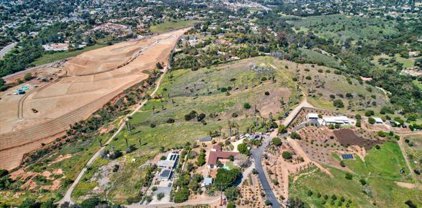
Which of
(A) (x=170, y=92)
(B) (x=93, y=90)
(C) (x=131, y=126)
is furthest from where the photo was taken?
(B) (x=93, y=90)

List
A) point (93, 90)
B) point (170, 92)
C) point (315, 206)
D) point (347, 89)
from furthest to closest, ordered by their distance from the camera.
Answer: point (93, 90), point (170, 92), point (347, 89), point (315, 206)

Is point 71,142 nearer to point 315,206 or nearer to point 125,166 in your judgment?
point 125,166

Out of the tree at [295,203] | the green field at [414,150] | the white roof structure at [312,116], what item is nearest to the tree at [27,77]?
the white roof structure at [312,116]

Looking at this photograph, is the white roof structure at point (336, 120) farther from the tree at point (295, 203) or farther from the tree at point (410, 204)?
the tree at point (295, 203)

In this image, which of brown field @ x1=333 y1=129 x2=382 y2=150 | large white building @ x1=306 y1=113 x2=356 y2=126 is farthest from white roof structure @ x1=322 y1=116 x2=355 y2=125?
brown field @ x1=333 y1=129 x2=382 y2=150

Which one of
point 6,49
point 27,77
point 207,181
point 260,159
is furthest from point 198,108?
point 6,49

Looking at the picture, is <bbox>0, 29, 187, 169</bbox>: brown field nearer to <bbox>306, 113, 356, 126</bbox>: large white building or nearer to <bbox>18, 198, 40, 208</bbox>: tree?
<bbox>18, 198, 40, 208</bbox>: tree

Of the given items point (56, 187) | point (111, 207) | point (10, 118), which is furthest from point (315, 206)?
point (10, 118)
